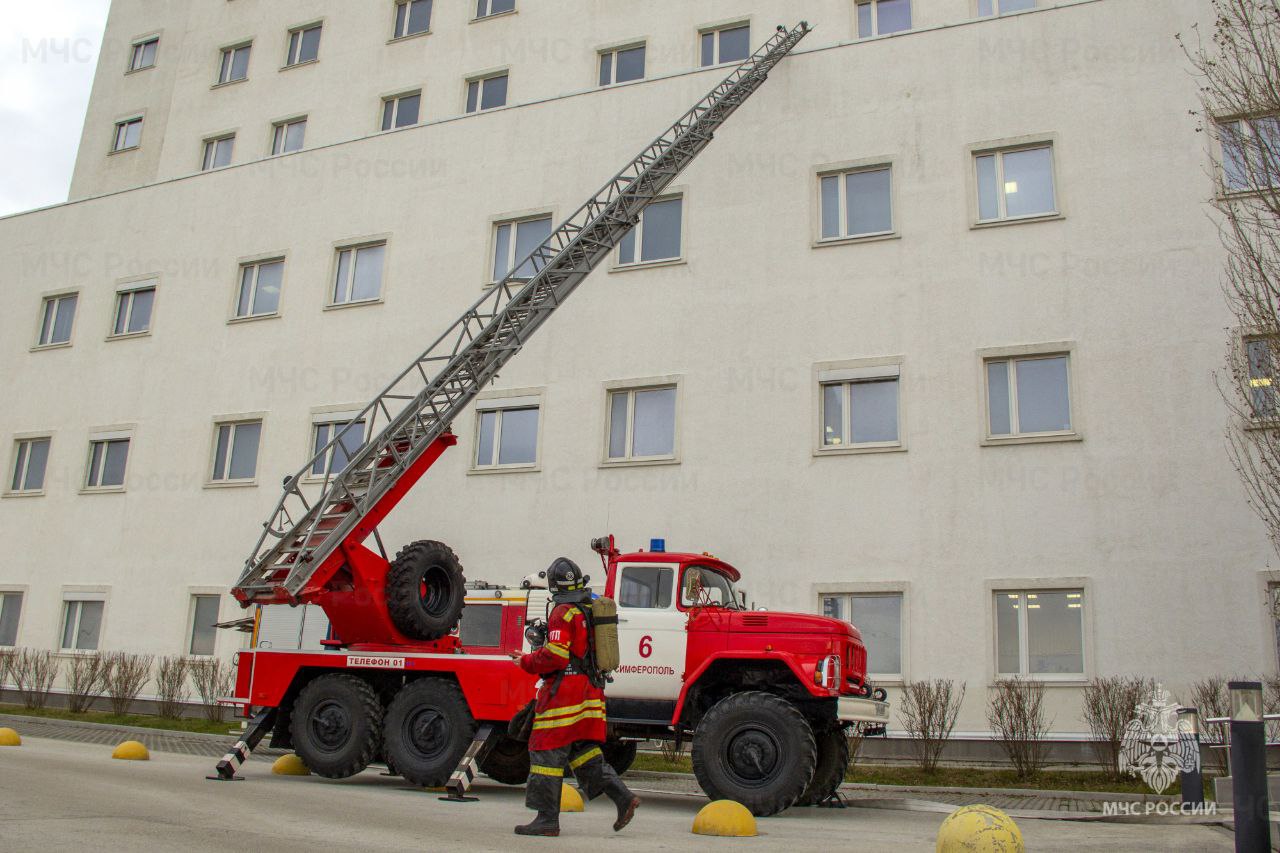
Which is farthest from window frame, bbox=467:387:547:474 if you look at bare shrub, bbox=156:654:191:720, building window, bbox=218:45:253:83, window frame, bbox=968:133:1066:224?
building window, bbox=218:45:253:83

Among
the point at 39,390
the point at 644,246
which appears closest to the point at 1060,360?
the point at 644,246

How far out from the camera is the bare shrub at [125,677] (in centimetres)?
1975

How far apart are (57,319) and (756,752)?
2226cm

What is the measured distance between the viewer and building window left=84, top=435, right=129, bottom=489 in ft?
74.6

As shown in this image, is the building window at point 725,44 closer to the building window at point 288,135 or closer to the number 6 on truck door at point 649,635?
the building window at point 288,135

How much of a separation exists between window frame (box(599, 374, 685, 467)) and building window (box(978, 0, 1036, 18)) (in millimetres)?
10553

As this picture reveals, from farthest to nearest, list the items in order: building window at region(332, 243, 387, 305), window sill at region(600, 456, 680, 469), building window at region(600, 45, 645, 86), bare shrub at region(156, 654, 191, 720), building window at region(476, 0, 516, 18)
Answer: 1. building window at region(476, 0, 516, 18)
2. building window at region(600, 45, 645, 86)
3. building window at region(332, 243, 387, 305)
4. bare shrub at region(156, 654, 191, 720)
5. window sill at region(600, 456, 680, 469)

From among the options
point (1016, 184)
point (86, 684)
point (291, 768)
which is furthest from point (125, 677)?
point (1016, 184)

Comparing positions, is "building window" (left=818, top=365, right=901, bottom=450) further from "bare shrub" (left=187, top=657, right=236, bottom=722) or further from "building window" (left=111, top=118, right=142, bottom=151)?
"building window" (left=111, top=118, right=142, bottom=151)

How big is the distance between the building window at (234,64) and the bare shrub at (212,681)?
55.9ft

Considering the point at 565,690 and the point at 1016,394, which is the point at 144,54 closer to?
the point at 1016,394

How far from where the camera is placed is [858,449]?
16.5 metres

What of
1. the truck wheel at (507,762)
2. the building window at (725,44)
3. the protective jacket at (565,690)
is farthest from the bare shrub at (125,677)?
the building window at (725,44)

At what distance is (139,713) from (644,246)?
43.2ft
